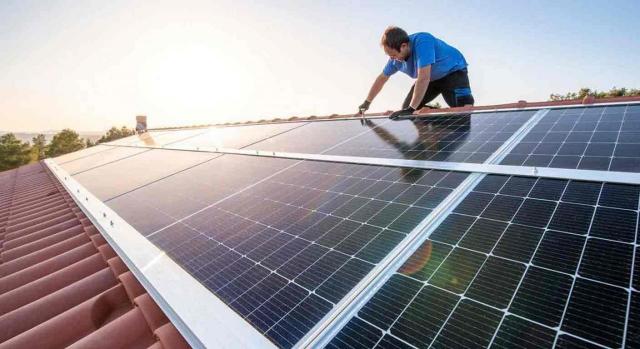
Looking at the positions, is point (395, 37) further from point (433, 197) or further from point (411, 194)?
point (433, 197)

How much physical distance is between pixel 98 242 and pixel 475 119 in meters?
6.92

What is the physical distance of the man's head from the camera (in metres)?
7.39

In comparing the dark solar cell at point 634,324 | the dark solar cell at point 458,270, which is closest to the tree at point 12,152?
the dark solar cell at point 458,270

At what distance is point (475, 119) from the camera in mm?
6676

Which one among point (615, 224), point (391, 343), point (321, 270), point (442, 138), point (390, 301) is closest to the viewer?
point (391, 343)

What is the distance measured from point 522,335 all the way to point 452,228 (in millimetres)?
1195

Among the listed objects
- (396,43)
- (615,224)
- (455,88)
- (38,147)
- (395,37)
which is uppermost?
(395,37)

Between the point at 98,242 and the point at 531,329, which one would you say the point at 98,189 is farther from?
the point at 531,329

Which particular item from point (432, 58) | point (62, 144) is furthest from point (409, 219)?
point (62, 144)

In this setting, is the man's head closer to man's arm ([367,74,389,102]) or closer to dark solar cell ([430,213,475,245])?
man's arm ([367,74,389,102])

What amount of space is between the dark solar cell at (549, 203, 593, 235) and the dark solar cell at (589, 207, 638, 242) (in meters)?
A: 0.05

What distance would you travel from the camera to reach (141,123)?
22.5 meters

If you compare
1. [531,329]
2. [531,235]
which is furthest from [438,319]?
[531,235]

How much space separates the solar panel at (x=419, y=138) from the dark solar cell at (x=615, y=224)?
1.73 meters
